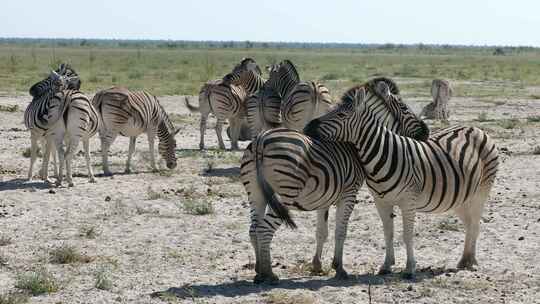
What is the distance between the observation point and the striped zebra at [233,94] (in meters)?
18.8

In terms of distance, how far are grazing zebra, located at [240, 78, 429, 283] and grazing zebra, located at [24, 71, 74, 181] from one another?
20.5 ft

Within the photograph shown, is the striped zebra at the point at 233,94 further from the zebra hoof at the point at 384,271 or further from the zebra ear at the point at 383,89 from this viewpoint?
the zebra hoof at the point at 384,271

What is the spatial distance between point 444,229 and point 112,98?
22.6 ft

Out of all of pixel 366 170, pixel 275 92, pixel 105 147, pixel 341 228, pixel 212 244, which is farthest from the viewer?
pixel 275 92

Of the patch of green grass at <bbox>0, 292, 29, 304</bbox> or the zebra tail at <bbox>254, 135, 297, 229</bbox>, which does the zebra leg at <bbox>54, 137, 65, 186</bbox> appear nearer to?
the patch of green grass at <bbox>0, 292, 29, 304</bbox>

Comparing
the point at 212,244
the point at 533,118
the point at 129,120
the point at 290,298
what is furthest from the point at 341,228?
the point at 533,118

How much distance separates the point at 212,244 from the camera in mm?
10336

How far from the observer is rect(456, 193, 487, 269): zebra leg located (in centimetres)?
924

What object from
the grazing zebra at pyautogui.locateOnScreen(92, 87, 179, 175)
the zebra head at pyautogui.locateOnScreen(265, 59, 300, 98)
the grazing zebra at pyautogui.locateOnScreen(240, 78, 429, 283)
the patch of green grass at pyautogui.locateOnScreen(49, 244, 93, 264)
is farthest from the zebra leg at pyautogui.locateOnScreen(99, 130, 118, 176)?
the grazing zebra at pyautogui.locateOnScreen(240, 78, 429, 283)

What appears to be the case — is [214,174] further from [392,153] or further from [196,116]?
[196,116]

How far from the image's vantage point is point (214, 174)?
1552 cm

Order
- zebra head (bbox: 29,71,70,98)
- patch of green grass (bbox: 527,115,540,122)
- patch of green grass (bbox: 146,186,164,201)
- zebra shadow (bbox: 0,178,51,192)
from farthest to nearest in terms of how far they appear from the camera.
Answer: patch of green grass (bbox: 527,115,540,122) < zebra head (bbox: 29,71,70,98) < zebra shadow (bbox: 0,178,51,192) < patch of green grass (bbox: 146,186,164,201)

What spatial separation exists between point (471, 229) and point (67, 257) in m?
4.38

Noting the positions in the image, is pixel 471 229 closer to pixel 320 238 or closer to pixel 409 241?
pixel 409 241
